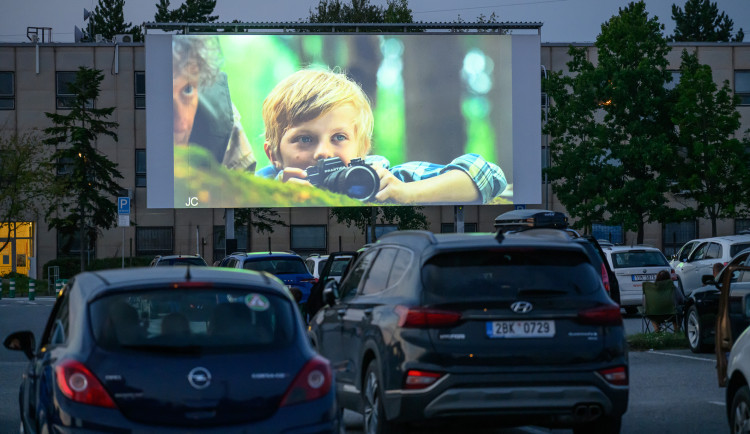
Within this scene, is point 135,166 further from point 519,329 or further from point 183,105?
point 519,329

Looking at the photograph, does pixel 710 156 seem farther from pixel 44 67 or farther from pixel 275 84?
pixel 44 67

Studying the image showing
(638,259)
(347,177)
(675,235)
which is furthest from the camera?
(675,235)

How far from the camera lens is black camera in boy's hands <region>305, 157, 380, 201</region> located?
3747 centimetres

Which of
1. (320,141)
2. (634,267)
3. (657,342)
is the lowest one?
(657,342)

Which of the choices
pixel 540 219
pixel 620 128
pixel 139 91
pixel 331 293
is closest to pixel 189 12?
pixel 139 91

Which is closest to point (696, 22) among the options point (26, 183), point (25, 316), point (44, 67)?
point (44, 67)

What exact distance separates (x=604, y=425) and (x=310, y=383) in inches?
117

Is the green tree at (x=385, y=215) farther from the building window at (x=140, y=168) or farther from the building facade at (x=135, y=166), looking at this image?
the building window at (x=140, y=168)

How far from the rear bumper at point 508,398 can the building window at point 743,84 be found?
5745 centimetres

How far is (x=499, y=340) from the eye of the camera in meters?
8.21

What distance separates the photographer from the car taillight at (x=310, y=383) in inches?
260

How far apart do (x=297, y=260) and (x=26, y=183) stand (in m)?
28.5

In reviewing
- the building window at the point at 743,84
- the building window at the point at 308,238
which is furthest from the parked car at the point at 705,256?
the building window at the point at 743,84

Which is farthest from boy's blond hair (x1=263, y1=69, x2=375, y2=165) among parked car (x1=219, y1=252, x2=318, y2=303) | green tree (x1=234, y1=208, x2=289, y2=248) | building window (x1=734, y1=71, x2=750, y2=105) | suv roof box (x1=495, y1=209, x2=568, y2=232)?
building window (x1=734, y1=71, x2=750, y2=105)
